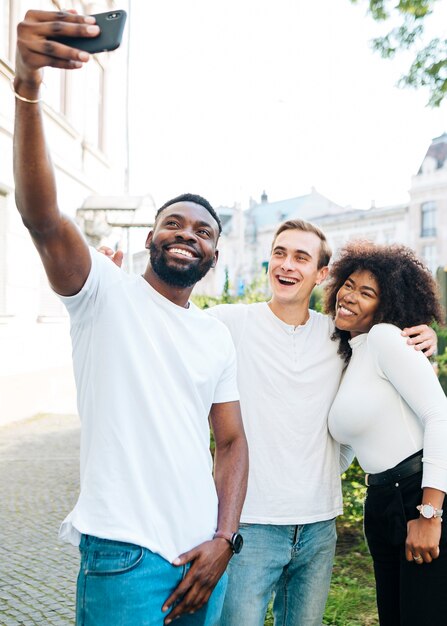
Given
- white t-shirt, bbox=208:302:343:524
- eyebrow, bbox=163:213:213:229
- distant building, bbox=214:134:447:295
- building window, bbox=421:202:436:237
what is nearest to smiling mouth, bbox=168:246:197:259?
eyebrow, bbox=163:213:213:229

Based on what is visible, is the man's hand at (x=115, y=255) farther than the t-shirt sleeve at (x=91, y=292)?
Yes

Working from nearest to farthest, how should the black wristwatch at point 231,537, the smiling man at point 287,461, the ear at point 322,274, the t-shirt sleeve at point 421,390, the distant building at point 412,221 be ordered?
the black wristwatch at point 231,537 → the t-shirt sleeve at point 421,390 → the smiling man at point 287,461 → the ear at point 322,274 → the distant building at point 412,221

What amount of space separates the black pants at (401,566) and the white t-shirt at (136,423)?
0.84 meters

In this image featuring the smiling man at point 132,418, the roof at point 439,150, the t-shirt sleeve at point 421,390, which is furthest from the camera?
the roof at point 439,150

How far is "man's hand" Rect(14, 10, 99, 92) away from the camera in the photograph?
57.6 inches

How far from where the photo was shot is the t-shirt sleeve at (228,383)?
7.10 ft

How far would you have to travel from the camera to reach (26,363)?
11.0 meters

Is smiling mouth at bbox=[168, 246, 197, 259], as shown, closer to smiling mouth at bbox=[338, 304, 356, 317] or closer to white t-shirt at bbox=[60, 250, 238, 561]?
white t-shirt at bbox=[60, 250, 238, 561]

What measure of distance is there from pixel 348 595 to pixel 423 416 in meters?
2.39

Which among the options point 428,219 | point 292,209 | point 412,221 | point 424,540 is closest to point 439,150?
point 428,219

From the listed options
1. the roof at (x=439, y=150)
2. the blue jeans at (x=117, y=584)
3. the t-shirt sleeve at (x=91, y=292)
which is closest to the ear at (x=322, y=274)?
the t-shirt sleeve at (x=91, y=292)

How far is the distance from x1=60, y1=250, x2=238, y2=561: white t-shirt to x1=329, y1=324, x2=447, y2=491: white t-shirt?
2.60 feet

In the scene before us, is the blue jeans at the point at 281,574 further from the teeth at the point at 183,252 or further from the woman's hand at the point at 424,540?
the teeth at the point at 183,252

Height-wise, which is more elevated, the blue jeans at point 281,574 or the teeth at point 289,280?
the teeth at point 289,280
